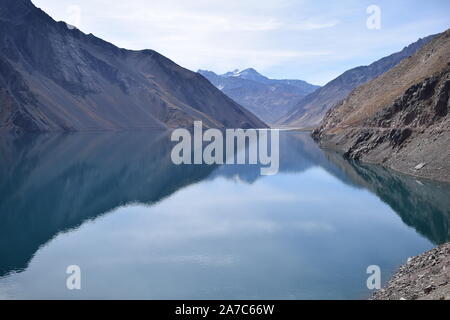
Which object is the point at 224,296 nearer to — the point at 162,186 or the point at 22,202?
the point at 22,202

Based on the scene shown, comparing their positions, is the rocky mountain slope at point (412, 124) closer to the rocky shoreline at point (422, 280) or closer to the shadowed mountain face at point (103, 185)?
the shadowed mountain face at point (103, 185)

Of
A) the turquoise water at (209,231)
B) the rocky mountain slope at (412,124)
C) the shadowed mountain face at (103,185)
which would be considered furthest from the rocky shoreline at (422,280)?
the rocky mountain slope at (412,124)

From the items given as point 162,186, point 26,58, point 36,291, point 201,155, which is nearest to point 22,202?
point 162,186

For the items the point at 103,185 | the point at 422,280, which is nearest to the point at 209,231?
the point at 422,280

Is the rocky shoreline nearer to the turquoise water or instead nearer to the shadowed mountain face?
the turquoise water

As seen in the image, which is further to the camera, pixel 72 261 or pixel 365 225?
pixel 365 225

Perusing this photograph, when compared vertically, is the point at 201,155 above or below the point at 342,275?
above

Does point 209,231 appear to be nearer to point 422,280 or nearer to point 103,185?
point 422,280

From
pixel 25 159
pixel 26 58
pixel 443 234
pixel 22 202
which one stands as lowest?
pixel 443 234
